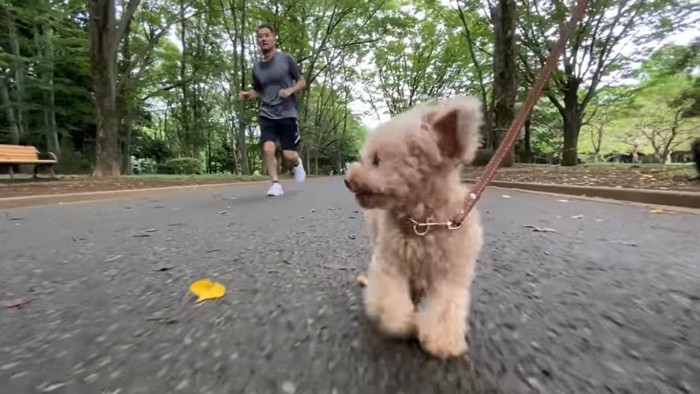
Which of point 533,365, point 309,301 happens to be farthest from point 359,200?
point 533,365

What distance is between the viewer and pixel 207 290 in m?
2.42

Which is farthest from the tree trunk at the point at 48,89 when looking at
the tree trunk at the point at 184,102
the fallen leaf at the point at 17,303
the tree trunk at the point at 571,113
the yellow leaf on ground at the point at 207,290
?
the tree trunk at the point at 571,113

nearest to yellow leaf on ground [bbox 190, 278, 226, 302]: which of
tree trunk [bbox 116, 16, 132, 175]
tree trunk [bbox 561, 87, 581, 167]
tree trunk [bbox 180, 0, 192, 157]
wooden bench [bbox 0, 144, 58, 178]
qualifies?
wooden bench [bbox 0, 144, 58, 178]

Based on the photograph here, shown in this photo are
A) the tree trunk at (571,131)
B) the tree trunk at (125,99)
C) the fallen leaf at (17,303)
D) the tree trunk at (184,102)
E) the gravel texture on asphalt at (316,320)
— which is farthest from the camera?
the tree trunk at (184,102)

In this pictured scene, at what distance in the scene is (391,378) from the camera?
4.68 ft

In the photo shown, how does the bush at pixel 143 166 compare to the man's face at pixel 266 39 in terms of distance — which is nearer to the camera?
the man's face at pixel 266 39

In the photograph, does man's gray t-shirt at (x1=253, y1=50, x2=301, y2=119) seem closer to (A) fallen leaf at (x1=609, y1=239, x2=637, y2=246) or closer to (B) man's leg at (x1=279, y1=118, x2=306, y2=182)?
(B) man's leg at (x1=279, y1=118, x2=306, y2=182)

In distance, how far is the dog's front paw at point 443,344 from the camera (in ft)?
5.13

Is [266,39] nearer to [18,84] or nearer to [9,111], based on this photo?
[18,84]

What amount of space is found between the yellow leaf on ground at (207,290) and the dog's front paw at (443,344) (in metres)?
1.20

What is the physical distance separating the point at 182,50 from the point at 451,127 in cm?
2641

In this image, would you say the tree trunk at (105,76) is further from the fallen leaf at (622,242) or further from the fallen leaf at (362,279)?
the fallen leaf at (622,242)

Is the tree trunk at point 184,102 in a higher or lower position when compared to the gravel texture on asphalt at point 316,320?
higher

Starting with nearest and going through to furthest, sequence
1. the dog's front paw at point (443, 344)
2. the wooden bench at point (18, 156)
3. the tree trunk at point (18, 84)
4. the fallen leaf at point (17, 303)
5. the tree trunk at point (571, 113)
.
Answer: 1. the dog's front paw at point (443, 344)
2. the fallen leaf at point (17, 303)
3. the wooden bench at point (18, 156)
4. the tree trunk at point (18, 84)
5. the tree trunk at point (571, 113)
